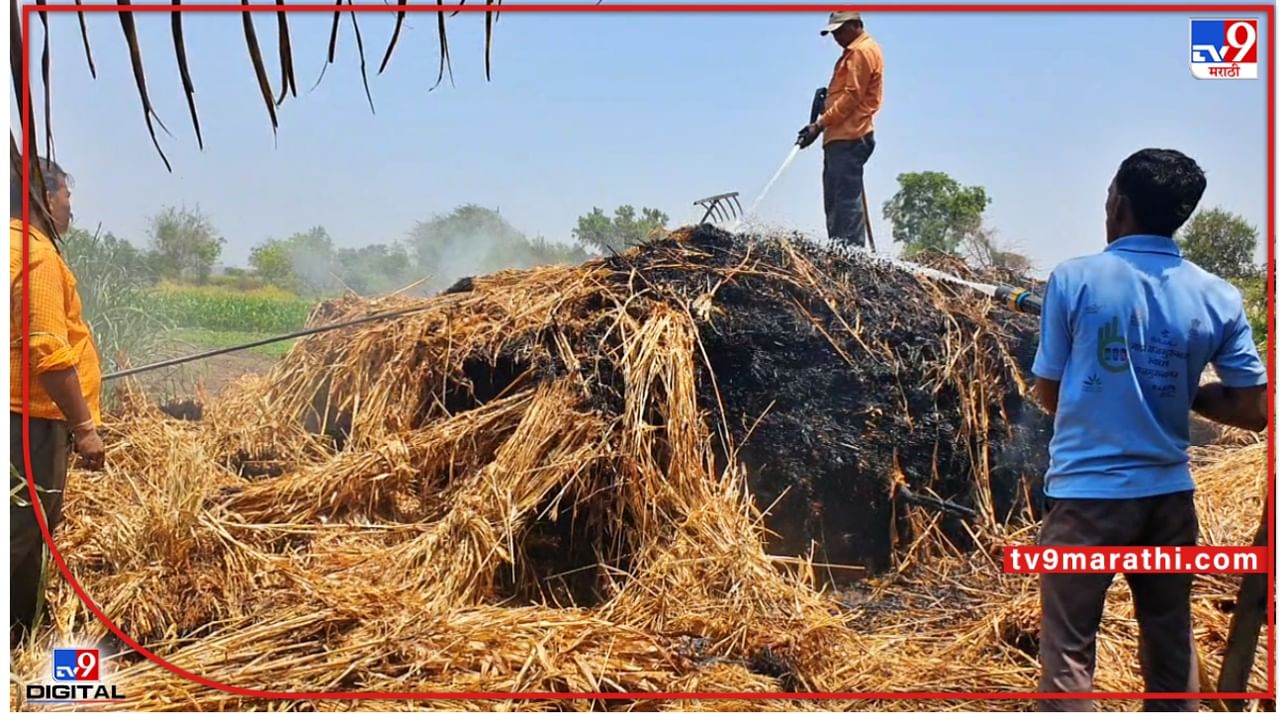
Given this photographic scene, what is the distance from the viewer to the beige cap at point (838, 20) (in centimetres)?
302

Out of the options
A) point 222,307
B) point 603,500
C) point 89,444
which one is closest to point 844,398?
point 603,500

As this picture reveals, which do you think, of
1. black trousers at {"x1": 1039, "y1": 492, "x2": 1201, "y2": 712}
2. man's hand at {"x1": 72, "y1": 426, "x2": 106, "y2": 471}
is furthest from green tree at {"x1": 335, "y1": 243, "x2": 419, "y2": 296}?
black trousers at {"x1": 1039, "y1": 492, "x2": 1201, "y2": 712}

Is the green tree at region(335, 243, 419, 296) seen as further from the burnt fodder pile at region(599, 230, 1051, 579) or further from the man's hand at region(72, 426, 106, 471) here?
the man's hand at region(72, 426, 106, 471)

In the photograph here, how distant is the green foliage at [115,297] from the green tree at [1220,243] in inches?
126

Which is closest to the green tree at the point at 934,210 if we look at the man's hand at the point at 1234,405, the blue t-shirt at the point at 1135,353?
the blue t-shirt at the point at 1135,353

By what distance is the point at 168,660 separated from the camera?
301cm

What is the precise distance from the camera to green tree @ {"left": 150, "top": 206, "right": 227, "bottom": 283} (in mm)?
3352

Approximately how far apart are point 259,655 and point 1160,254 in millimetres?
2614

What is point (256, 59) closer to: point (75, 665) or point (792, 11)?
point (792, 11)

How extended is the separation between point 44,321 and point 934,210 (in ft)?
8.81

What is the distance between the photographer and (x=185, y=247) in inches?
138

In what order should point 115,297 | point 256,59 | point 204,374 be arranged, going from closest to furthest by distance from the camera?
point 256,59 < point 115,297 < point 204,374

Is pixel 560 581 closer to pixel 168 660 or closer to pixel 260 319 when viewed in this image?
pixel 168 660

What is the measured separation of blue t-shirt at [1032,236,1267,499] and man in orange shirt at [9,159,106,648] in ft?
8.54
